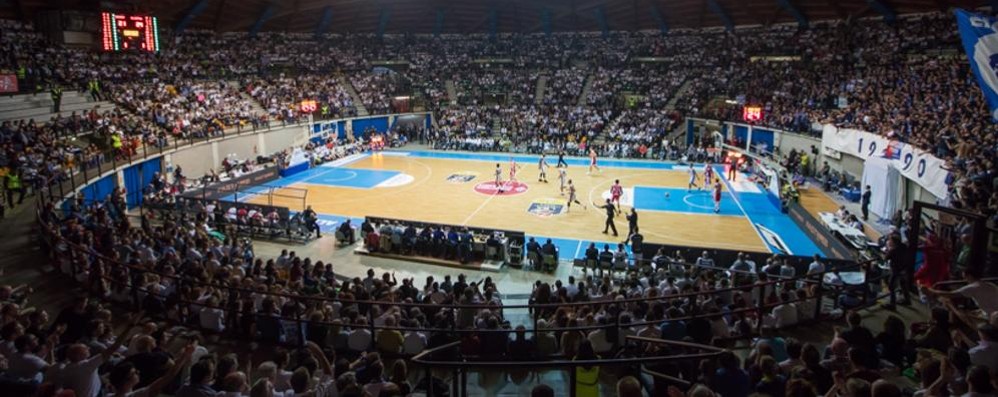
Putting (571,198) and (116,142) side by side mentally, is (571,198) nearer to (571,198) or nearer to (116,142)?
(571,198)

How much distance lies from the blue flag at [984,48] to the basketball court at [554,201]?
10.1 m

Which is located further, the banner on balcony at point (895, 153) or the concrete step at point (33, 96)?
the concrete step at point (33, 96)

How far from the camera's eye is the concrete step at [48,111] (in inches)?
984

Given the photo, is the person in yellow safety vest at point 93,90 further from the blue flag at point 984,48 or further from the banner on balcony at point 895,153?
the banner on balcony at point 895,153

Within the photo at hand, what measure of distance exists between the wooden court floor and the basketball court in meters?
0.04

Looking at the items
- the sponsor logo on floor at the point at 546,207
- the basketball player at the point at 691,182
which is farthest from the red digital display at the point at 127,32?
the basketball player at the point at 691,182

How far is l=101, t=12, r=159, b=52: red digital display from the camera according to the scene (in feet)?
82.7

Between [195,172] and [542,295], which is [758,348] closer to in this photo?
[542,295]

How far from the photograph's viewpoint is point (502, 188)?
3103 centimetres

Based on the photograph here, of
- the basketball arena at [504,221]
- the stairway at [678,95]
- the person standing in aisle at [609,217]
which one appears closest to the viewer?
the basketball arena at [504,221]

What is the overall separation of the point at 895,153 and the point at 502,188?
17471mm

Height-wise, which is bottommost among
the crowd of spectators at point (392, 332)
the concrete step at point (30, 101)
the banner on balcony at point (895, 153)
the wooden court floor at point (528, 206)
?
the wooden court floor at point (528, 206)

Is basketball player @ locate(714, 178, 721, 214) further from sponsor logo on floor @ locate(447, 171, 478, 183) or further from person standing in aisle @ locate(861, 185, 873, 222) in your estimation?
sponsor logo on floor @ locate(447, 171, 478, 183)

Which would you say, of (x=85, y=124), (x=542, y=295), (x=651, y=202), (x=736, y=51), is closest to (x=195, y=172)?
(x=85, y=124)
